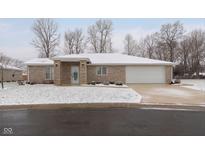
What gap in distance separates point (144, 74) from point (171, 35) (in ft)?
76.0

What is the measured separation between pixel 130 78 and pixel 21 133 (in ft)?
56.6

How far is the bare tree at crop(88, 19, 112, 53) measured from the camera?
39844 millimetres

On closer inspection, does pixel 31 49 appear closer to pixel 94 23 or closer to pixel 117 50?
pixel 94 23

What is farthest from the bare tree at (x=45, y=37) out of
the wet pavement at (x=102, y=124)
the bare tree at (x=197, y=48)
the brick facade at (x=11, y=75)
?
the wet pavement at (x=102, y=124)

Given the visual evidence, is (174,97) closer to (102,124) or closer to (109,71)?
(102,124)

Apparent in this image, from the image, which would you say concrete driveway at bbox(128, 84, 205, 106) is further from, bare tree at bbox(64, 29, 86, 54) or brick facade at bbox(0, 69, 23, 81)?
bare tree at bbox(64, 29, 86, 54)

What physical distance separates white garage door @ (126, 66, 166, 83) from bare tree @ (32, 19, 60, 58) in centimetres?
2169

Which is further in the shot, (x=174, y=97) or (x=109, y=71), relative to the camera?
(x=109, y=71)

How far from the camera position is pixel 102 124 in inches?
238

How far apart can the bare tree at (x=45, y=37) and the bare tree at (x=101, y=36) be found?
282 inches

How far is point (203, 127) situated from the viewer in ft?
18.8

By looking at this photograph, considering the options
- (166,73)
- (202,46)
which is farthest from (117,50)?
(166,73)

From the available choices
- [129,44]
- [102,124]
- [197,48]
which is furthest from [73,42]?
[102,124]

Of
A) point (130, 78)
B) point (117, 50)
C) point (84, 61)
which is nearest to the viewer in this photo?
point (84, 61)
